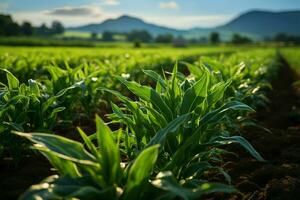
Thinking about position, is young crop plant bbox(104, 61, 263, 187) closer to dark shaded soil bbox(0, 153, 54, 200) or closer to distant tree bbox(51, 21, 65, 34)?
dark shaded soil bbox(0, 153, 54, 200)

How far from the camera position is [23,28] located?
8806 centimetres

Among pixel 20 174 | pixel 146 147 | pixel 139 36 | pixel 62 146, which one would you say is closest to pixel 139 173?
pixel 146 147

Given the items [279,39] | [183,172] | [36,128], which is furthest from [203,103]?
[279,39]

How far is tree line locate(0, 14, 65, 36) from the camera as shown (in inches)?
2703

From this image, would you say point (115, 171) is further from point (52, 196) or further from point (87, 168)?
A: point (52, 196)

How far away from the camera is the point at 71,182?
1823mm

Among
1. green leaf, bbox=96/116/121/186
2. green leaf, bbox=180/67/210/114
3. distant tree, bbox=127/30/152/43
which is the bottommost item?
distant tree, bbox=127/30/152/43

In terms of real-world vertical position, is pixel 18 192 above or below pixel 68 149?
below

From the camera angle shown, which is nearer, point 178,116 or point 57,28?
point 178,116

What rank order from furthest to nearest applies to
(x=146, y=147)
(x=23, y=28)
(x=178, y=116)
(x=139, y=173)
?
(x=23, y=28) → (x=178, y=116) → (x=146, y=147) → (x=139, y=173)

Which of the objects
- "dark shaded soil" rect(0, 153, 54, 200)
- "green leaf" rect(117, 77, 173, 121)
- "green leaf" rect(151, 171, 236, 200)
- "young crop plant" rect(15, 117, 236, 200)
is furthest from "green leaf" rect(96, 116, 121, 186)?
"dark shaded soil" rect(0, 153, 54, 200)

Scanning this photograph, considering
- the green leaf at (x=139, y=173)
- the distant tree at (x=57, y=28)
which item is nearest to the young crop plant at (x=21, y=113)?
the green leaf at (x=139, y=173)

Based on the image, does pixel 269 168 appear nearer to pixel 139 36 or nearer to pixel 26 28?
pixel 26 28

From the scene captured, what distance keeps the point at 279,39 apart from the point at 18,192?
122 meters
